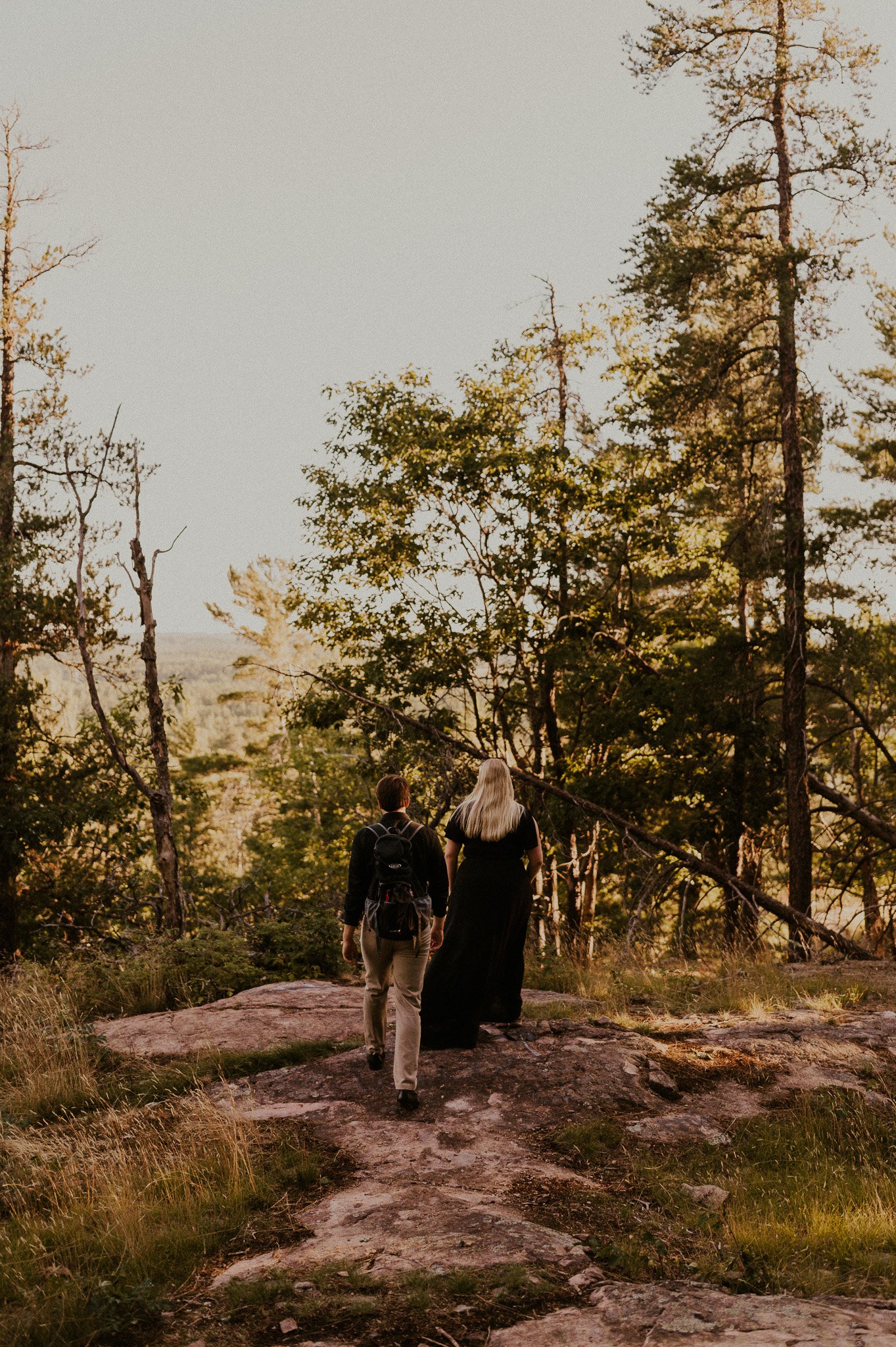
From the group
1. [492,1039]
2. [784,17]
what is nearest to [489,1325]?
[492,1039]

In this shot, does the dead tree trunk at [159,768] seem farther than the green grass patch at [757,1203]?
Yes

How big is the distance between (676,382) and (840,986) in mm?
10887

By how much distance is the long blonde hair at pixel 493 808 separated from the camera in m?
6.76

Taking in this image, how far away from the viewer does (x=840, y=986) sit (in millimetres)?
9398

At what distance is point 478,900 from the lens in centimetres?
686

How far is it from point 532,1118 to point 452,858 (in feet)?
5.74

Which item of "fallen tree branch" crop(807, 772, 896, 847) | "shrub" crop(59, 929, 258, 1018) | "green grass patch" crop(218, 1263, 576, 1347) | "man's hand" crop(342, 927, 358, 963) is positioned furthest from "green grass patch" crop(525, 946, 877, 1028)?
"fallen tree branch" crop(807, 772, 896, 847)

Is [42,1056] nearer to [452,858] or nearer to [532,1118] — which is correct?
[452,858]

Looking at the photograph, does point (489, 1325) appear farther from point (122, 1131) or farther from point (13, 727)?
point (13, 727)

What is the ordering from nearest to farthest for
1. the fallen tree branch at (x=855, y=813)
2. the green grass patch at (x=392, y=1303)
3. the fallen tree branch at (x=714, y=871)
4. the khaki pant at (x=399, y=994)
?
the green grass patch at (x=392, y=1303) → the khaki pant at (x=399, y=994) → the fallen tree branch at (x=714, y=871) → the fallen tree branch at (x=855, y=813)

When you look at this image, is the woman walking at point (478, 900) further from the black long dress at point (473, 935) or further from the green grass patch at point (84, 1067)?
the green grass patch at point (84, 1067)

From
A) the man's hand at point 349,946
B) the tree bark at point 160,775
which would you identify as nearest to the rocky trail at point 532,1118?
the man's hand at point 349,946

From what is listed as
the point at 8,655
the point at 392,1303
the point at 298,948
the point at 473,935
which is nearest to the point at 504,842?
the point at 473,935

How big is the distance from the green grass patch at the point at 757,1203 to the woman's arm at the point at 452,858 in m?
1.85
